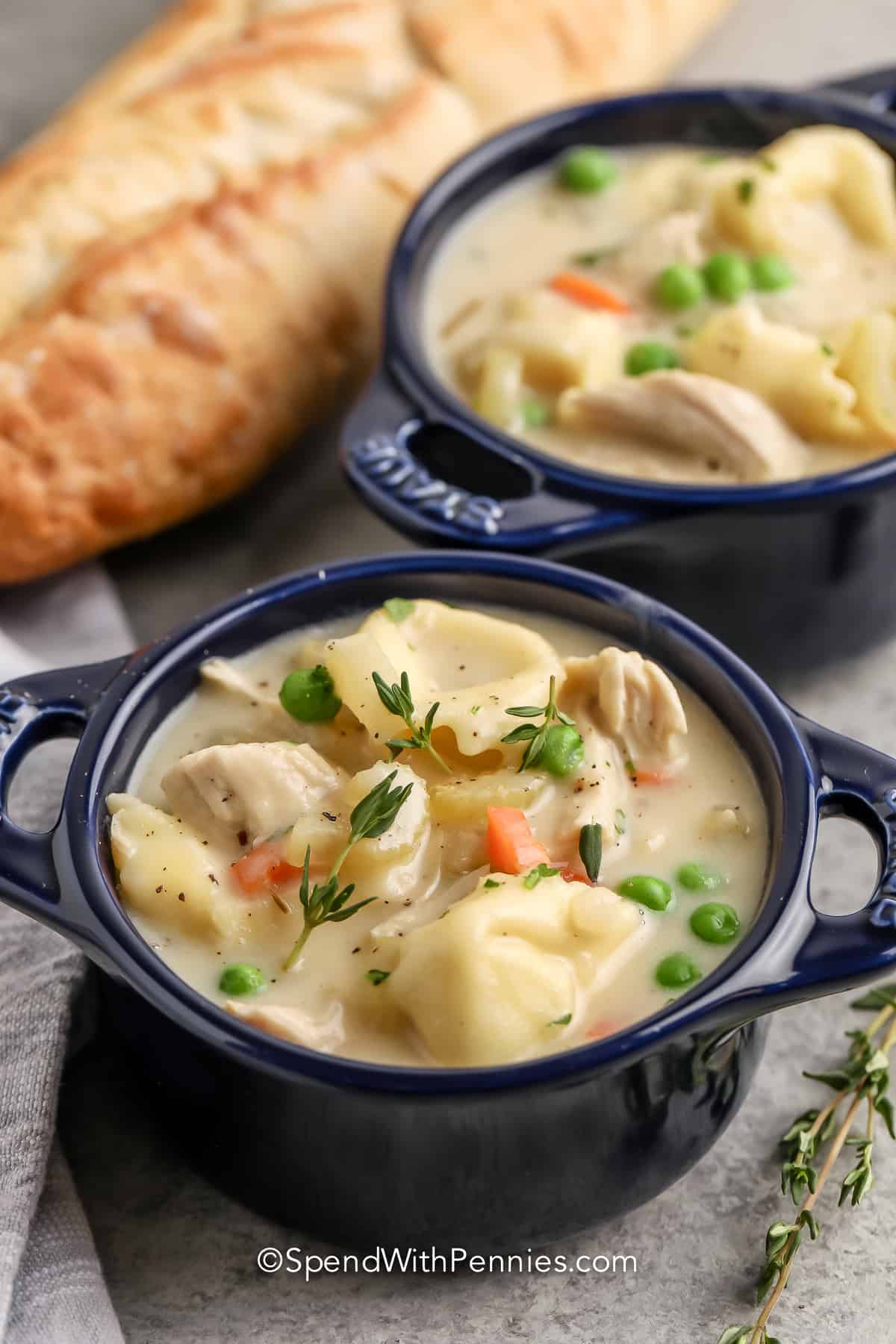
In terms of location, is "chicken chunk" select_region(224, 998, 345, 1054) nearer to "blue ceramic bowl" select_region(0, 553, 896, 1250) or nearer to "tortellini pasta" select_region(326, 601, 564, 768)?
"blue ceramic bowl" select_region(0, 553, 896, 1250)

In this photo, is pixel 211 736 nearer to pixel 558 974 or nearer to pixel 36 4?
pixel 558 974

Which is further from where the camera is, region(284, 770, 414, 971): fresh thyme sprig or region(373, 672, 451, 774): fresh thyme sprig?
region(373, 672, 451, 774): fresh thyme sprig

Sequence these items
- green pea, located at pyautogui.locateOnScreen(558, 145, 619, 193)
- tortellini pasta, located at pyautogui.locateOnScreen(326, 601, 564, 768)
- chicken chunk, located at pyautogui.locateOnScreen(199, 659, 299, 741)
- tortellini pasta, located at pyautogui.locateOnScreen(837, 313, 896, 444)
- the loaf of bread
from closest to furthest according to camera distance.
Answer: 1. tortellini pasta, located at pyautogui.locateOnScreen(326, 601, 564, 768)
2. chicken chunk, located at pyautogui.locateOnScreen(199, 659, 299, 741)
3. tortellini pasta, located at pyautogui.locateOnScreen(837, 313, 896, 444)
4. the loaf of bread
5. green pea, located at pyautogui.locateOnScreen(558, 145, 619, 193)

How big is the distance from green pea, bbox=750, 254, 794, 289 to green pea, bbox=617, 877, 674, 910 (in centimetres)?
179

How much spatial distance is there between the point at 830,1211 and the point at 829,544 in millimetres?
1254

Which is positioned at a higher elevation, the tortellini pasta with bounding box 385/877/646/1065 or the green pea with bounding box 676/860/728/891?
the tortellini pasta with bounding box 385/877/646/1065

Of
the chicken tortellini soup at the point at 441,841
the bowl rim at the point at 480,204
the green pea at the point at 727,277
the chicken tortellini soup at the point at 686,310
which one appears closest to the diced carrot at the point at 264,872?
the chicken tortellini soup at the point at 441,841

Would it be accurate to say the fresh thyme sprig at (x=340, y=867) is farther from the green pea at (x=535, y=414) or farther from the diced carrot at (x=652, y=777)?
the green pea at (x=535, y=414)

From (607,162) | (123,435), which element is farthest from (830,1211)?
(607,162)

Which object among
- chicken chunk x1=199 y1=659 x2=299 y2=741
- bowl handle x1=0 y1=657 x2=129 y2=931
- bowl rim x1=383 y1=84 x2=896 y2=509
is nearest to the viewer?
bowl handle x1=0 y1=657 x2=129 y2=931

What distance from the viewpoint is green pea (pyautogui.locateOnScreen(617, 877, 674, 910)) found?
2.56m

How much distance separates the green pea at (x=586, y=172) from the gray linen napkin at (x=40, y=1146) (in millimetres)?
1975

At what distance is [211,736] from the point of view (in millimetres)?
2900

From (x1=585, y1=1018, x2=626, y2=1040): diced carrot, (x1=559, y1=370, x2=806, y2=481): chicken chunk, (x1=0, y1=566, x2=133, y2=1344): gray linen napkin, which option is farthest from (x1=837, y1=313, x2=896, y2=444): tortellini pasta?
(x1=0, y1=566, x2=133, y2=1344): gray linen napkin
